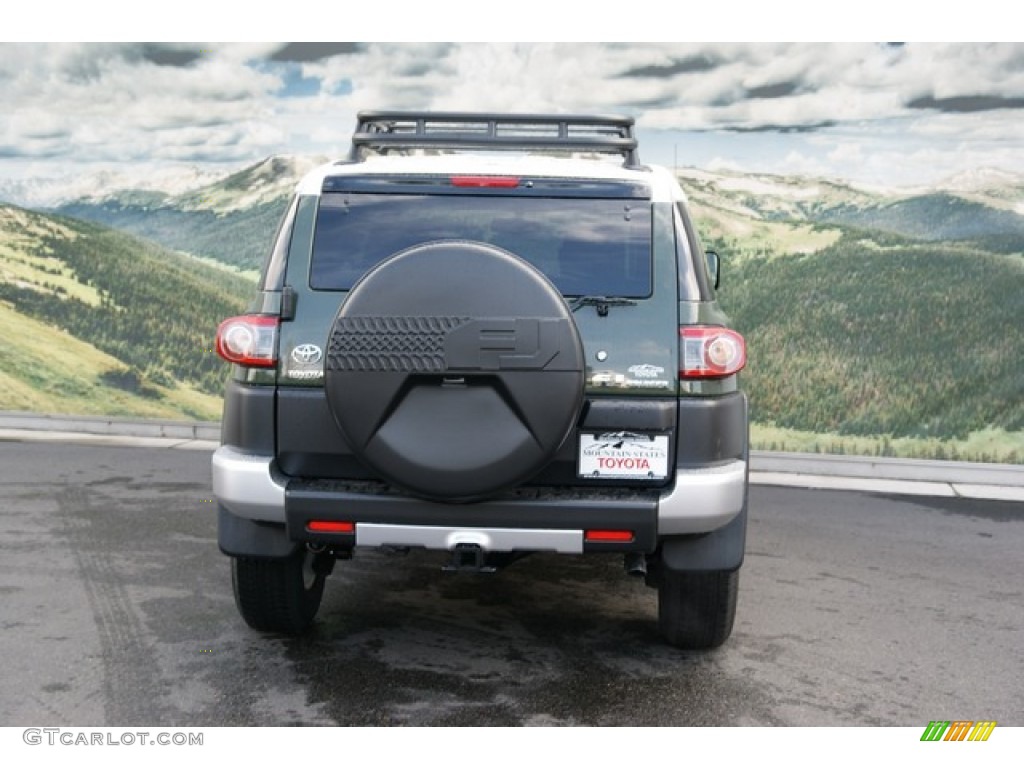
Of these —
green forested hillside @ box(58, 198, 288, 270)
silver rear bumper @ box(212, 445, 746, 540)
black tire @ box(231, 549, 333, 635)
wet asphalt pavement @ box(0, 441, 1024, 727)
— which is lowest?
wet asphalt pavement @ box(0, 441, 1024, 727)

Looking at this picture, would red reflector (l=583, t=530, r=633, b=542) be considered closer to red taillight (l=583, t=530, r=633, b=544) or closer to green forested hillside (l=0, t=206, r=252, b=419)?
red taillight (l=583, t=530, r=633, b=544)

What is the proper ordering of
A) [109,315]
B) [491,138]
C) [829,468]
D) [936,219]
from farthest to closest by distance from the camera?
[109,315]
[936,219]
[829,468]
[491,138]

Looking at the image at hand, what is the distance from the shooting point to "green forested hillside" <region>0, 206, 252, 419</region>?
1291 cm

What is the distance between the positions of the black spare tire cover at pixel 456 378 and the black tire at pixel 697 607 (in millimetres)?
1035

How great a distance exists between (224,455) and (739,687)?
214cm

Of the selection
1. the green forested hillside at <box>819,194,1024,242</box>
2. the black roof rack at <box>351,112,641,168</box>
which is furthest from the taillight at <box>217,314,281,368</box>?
the green forested hillside at <box>819,194,1024,242</box>

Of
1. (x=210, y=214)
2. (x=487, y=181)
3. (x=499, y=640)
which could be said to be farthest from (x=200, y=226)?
(x=487, y=181)

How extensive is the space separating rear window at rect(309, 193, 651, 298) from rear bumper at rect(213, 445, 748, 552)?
772 mm

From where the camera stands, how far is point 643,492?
427 centimetres

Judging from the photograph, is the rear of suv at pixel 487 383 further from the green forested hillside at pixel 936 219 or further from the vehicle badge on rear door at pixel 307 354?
the green forested hillside at pixel 936 219

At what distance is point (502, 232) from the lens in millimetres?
4500

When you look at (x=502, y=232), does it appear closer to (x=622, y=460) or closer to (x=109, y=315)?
(x=622, y=460)

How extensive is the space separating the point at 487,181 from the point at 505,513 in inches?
50.6
